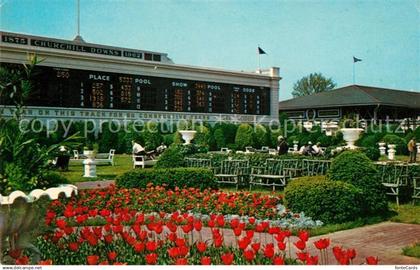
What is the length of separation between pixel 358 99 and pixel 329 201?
26880mm

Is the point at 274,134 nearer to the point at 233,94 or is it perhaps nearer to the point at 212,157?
the point at 233,94

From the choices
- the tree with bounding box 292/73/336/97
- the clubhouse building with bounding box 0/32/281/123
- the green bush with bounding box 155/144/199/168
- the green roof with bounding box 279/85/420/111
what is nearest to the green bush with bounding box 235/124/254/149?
the clubhouse building with bounding box 0/32/281/123

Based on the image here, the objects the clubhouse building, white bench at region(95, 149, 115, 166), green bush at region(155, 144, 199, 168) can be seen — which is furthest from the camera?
the clubhouse building

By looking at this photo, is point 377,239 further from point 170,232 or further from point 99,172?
point 99,172

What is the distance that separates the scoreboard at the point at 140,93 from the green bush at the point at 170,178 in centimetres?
924

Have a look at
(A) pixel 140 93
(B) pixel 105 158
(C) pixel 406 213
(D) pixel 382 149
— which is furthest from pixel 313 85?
(C) pixel 406 213

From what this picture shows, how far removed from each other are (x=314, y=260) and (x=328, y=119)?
105 ft

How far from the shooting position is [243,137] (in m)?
25.4

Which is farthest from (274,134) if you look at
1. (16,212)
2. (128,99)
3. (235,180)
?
(16,212)

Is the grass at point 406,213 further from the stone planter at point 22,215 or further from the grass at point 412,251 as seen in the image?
the stone planter at point 22,215

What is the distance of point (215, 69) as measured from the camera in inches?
1062

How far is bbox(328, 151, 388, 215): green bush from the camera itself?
736 centimetres

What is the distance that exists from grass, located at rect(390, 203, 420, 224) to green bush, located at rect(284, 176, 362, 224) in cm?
74

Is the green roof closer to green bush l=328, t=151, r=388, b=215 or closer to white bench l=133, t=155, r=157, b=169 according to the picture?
white bench l=133, t=155, r=157, b=169
